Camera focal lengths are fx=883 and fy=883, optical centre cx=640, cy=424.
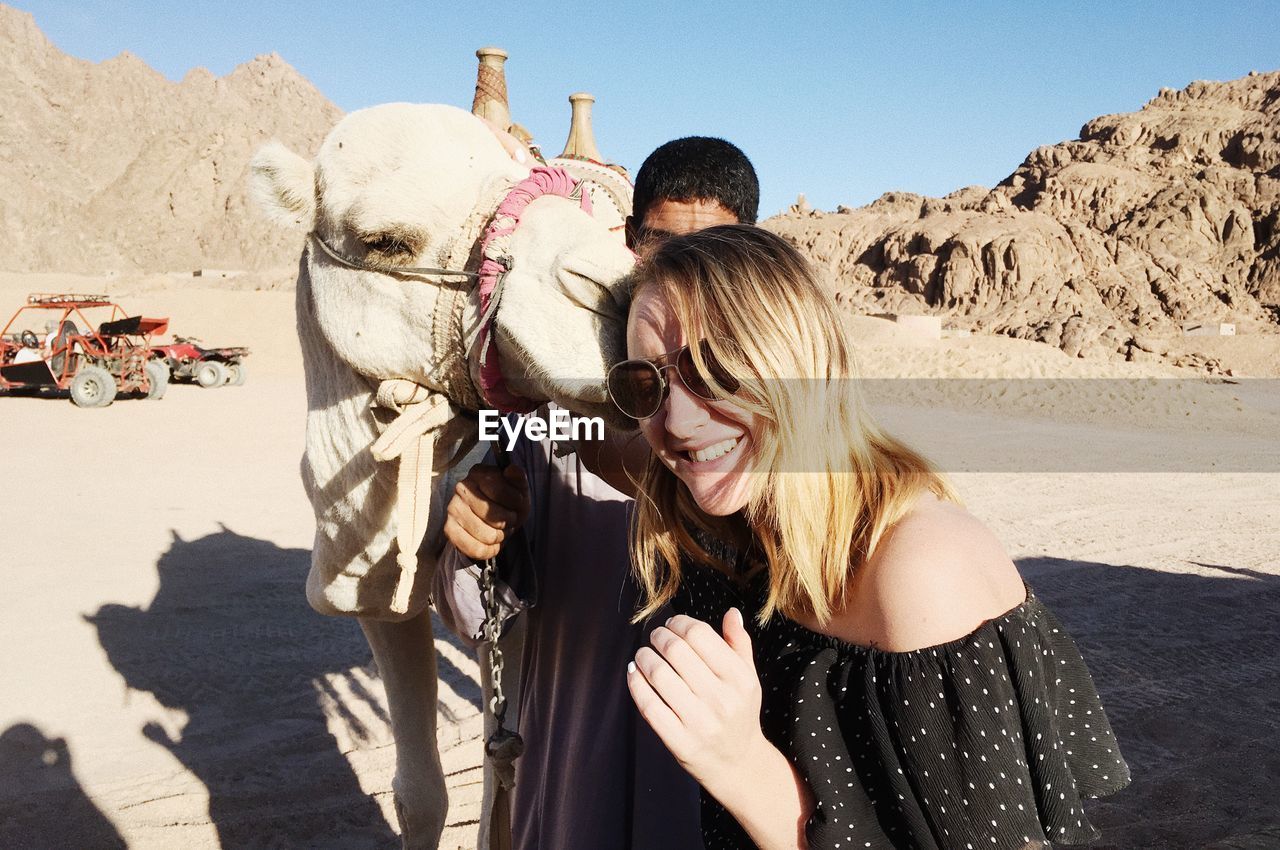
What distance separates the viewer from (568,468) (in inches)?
83.4

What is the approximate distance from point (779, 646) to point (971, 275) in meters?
40.9

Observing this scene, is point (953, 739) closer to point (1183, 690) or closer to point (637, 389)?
point (637, 389)

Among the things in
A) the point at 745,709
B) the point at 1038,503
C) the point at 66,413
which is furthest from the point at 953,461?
the point at 66,413

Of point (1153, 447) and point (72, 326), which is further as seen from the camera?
point (72, 326)

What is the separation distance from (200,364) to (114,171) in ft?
213

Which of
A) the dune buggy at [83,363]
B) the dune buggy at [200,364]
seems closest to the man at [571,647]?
the dune buggy at [83,363]

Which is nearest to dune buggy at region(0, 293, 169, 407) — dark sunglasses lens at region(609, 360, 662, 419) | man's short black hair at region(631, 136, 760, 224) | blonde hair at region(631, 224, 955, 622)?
man's short black hair at region(631, 136, 760, 224)

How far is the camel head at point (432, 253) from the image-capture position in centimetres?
144

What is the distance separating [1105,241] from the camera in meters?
41.0

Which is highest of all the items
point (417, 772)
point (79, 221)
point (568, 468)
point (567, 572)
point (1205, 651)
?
point (79, 221)

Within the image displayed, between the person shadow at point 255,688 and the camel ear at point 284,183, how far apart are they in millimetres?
2732

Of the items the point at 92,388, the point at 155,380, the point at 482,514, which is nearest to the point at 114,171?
the point at 155,380

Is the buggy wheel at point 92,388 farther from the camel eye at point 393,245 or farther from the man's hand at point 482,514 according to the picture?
the man's hand at point 482,514

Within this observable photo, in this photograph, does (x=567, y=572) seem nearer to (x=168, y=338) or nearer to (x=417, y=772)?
(x=417, y=772)
